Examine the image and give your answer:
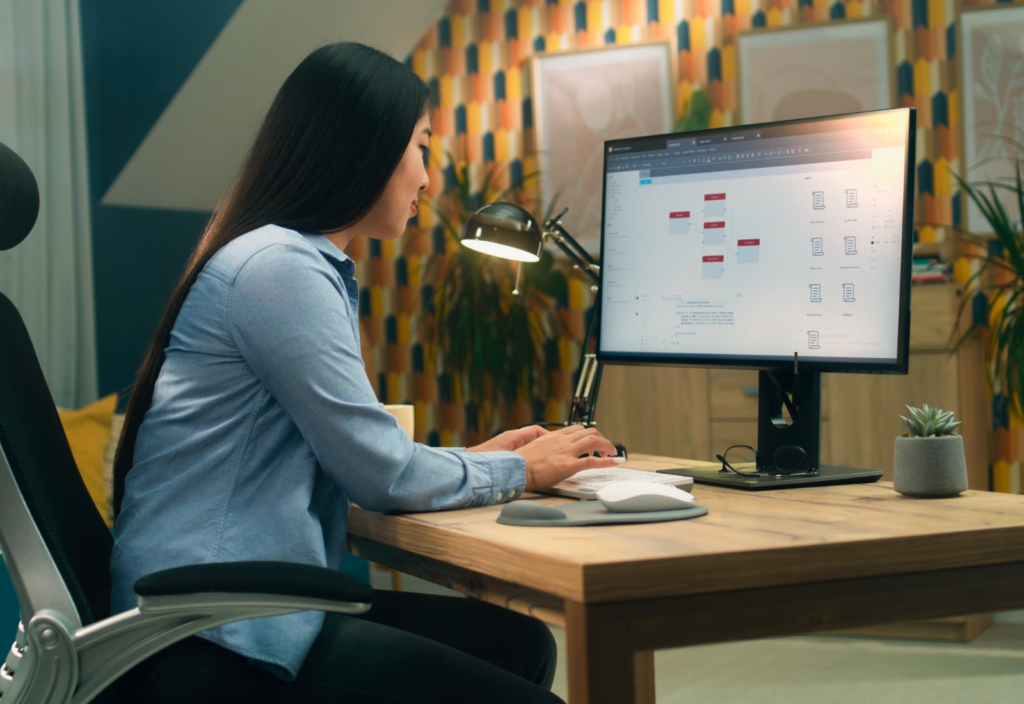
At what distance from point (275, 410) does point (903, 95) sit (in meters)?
3.59

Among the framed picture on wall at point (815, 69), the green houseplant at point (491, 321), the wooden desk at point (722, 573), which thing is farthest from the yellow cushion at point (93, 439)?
the framed picture on wall at point (815, 69)

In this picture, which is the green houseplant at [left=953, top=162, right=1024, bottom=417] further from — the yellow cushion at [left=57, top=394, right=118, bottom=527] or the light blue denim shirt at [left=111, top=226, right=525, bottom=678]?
the yellow cushion at [left=57, top=394, right=118, bottom=527]

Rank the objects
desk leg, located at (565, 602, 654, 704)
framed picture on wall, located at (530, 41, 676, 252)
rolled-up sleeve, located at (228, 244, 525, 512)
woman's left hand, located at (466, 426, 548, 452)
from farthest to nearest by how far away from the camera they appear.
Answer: framed picture on wall, located at (530, 41, 676, 252) < woman's left hand, located at (466, 426, 548, 452) < rolled-up sleeve, located at (228, 244, 525, 512) < desk leg, located at (565, 602, 654, 704)

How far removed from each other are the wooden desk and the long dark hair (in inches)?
18.2

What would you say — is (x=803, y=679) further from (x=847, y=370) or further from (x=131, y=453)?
(x=131, y=453)

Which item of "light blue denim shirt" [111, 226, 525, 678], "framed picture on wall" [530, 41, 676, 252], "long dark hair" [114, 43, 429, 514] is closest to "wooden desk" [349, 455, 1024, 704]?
"light blue denim shirt" [111, 226, 525, 678]

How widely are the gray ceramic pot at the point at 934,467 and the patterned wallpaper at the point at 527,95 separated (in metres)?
2.90

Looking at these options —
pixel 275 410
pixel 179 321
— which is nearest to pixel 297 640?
pixel 275 410

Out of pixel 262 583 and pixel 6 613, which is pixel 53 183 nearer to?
pixel 6 613

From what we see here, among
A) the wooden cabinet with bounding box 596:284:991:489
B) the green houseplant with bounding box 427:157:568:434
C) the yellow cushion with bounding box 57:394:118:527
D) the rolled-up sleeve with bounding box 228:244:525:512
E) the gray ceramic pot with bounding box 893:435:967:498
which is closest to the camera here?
the rolled-up sleeve with bounding box 228:244:525:512

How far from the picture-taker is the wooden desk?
32.9 inches

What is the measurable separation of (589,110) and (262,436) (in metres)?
3.44

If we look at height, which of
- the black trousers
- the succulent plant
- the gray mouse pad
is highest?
the succulent plant

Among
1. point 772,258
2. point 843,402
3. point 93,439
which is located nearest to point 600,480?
point 772,258
